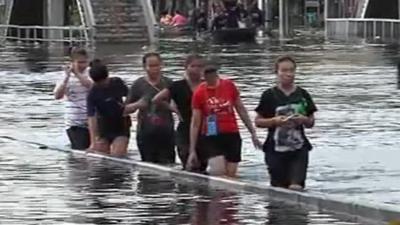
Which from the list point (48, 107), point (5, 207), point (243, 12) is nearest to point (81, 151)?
point (5, 207)

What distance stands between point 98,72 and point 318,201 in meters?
5.22

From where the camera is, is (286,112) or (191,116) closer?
(286,112)

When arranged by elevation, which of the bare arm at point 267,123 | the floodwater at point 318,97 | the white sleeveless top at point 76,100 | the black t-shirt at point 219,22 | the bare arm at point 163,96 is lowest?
the black t-shirt at point 219,22

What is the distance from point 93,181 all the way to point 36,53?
3790 cm

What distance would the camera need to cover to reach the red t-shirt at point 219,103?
608 inches

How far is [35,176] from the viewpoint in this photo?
A: 16703 mm

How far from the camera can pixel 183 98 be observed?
16.5 meters

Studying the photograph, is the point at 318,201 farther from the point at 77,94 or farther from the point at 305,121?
the point at 77,94

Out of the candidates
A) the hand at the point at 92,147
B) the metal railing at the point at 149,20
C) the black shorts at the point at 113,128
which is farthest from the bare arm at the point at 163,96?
the metal railing at the point at 149,20

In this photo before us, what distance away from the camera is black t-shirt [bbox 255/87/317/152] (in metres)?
14.2

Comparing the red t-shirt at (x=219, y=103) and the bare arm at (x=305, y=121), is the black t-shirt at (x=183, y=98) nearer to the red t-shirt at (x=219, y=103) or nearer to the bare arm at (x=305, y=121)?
the red t-shirt at (x=219, y=103)

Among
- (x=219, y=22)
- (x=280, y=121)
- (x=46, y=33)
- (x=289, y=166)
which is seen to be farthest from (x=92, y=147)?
(x=46, y=33)

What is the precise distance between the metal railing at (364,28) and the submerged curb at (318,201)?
4336 cm

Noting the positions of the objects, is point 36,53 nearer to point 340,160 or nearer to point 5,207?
point 340,160
